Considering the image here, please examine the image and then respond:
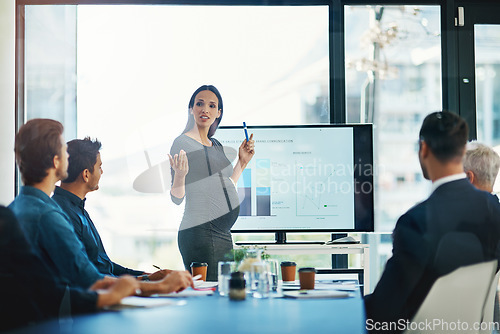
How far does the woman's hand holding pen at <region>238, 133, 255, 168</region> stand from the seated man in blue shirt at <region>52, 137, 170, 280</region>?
129cm

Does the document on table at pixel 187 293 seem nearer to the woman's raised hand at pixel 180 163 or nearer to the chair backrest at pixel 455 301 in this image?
the chair backrest at pixel 455 301

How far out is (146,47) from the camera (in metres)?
4.35

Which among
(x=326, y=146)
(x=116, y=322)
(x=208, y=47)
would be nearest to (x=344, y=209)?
(x=326, y=146)

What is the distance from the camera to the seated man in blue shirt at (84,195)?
2.81 metres

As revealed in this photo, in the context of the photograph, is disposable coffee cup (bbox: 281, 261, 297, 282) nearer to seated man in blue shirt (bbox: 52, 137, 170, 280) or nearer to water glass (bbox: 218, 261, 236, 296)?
water glass (bbox: 218, 261, 236, 296)

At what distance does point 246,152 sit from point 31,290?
7.76 ft

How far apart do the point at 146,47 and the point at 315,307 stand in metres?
2.87

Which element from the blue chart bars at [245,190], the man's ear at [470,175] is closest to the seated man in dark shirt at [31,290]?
the man's ear at [470,175]

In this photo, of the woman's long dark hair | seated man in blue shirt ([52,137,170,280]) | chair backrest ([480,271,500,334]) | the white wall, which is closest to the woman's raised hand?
the woman's long dark hair

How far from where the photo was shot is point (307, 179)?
4.20 meters

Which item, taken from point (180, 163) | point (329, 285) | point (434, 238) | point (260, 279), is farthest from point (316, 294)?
point (180, 163)

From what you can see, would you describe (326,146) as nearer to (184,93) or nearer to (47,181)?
(184,93)

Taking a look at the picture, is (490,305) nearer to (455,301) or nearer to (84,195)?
(455,301)

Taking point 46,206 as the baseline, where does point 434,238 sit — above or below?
below
